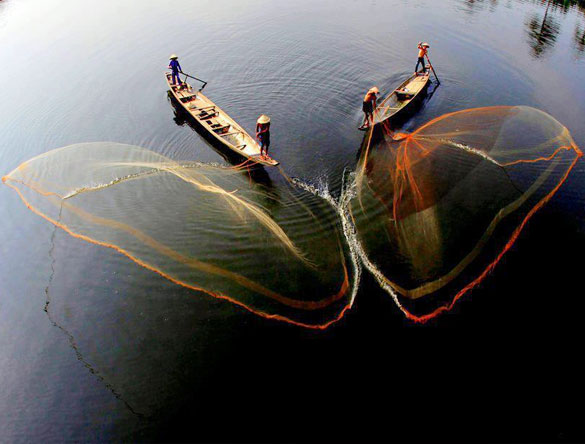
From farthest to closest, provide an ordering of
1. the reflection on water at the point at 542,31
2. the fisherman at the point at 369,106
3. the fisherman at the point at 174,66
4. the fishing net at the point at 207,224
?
1. the reflection on water at the point at 542,31
2. the fisherman at the point at 174,66
3. the fisherman at the point at 369,106
4. the fishing net at the point at 207,224

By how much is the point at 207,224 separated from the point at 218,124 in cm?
475

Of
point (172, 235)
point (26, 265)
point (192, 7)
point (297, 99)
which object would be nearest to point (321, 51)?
point (297, 99)

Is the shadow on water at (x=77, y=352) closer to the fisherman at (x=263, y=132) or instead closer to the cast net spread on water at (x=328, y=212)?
the cast net spread on water at (x=328, y=212)

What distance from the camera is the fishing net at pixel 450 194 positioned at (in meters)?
7.83

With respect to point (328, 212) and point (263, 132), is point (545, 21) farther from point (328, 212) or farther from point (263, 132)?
point (328, 212)

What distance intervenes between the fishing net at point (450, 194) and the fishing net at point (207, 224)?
49.2 inches

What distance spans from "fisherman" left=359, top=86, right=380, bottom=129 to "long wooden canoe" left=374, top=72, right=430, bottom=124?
0.82ft

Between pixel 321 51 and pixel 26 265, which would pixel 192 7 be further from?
pixel 26 265

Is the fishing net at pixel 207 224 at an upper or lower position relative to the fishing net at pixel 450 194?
lower

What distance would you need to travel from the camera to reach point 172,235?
8.89 m

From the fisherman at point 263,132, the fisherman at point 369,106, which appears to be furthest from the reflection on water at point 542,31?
the fisherman at point 263,132

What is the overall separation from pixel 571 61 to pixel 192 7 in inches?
856

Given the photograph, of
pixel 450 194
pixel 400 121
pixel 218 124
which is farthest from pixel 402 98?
pixel 218 124

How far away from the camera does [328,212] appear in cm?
945
